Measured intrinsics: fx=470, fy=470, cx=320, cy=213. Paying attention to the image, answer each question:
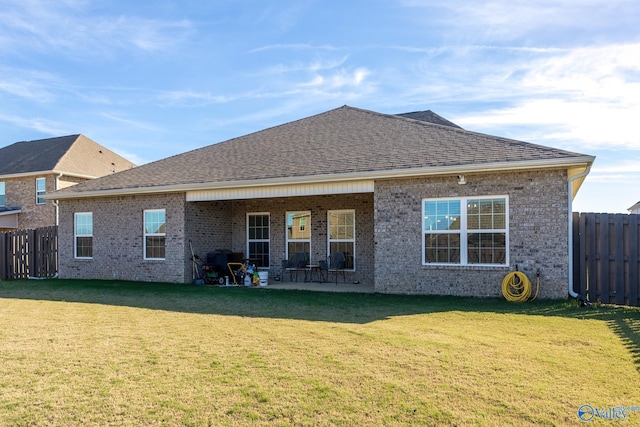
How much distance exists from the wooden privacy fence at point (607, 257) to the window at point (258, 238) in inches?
370

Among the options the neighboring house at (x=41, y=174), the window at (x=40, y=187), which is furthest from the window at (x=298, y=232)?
the window at (x=40, y=187)

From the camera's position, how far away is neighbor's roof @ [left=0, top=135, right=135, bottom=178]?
2598cm

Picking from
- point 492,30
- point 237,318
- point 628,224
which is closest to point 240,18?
point 492,30

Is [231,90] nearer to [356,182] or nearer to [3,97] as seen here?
[356,182]

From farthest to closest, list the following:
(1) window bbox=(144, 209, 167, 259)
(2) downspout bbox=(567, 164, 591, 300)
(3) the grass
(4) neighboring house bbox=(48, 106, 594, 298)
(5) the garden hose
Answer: (1) window bbox=(144, 209, 167, 259) < (4) neighboring house bbox=(48, 106, 594, 298) < (5) the garden hose < (2) downspout bbox=(567, 164, 591, 300) < (3) the grass

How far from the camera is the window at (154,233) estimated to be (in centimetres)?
1473

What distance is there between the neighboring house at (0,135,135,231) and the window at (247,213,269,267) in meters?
14.5

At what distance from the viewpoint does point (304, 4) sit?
39.4 feet

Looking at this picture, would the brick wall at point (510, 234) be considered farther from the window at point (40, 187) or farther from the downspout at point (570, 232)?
the window at point (40, 187)

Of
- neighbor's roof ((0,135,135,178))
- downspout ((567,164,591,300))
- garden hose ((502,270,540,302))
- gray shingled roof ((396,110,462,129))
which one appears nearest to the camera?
downspout ((567,164,591,300))

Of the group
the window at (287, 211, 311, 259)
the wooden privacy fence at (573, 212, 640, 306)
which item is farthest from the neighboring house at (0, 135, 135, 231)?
the wooden privacy fence at (573, 212, 640, 306)

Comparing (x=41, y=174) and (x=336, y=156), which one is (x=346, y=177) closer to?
(x=336, y=156)

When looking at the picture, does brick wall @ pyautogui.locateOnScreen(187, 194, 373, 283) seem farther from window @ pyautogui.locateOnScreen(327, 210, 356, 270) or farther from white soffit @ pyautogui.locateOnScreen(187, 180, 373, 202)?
white soffit @ pyautogui.locateOnScreen(187, 180, 373, 202)

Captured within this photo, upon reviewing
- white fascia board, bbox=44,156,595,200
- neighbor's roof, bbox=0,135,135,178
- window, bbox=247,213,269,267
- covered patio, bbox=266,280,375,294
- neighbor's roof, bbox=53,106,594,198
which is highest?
neighbor's roof, bbox=0,135,135,178
